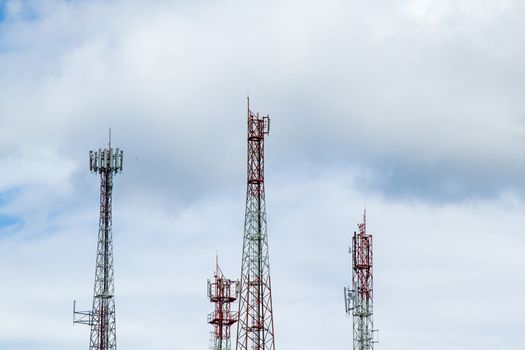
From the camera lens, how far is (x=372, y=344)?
167 m

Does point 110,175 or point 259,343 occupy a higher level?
point 110,175

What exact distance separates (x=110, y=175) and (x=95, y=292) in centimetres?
1356

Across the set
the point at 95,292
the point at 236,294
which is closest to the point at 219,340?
the point at 236,294

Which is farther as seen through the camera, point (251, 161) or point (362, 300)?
point (362, 300)

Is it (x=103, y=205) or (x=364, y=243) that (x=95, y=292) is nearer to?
(x=103, y=205)

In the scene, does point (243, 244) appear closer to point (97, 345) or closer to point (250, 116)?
point (250, 116)

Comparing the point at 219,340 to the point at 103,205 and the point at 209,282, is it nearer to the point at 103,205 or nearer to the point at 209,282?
the point at 209,282

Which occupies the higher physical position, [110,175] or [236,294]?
[110,175]

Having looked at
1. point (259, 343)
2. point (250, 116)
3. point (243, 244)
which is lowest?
point (259, 343)

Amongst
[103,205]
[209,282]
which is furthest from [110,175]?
[209,282]

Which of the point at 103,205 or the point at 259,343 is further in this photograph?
the point at 103,205

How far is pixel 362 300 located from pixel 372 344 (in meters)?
5.14

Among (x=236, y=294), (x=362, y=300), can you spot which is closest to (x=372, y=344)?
(x=362, y=300)

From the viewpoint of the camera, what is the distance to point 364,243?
17012 centimetres
